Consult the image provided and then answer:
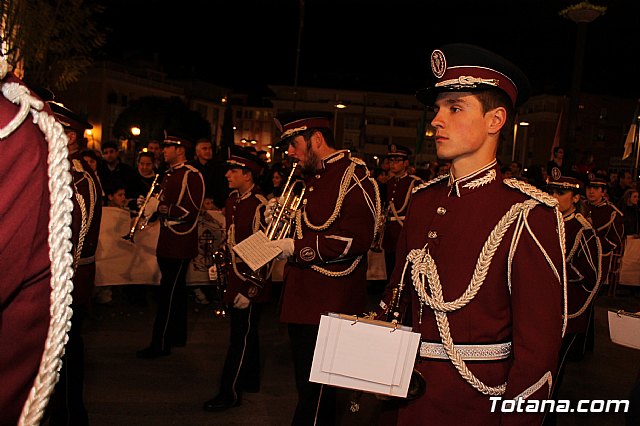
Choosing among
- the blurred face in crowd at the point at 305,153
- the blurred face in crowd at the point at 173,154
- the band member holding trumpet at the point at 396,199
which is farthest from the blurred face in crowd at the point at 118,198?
the blurred face in crowd at the point at 305,153

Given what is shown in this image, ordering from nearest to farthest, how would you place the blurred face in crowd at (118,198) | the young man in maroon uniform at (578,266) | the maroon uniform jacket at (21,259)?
the maroon uniform jacket at (21,259) < the young man in maroon uniform at (578,266) < the blurred face in crowd at (118,198)

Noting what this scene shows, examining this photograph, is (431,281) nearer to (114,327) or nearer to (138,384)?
(138,384)

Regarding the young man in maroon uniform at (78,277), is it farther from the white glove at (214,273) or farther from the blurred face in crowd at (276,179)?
the blurred face in crowd at (276,179)

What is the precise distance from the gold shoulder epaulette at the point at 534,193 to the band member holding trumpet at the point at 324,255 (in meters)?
1.74

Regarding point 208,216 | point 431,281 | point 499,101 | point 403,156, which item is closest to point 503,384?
point 431,281

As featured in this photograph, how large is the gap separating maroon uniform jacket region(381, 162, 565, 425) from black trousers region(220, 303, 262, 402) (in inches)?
128

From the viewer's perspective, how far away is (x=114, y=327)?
851 centimetres

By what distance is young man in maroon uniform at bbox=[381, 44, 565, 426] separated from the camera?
8.18ft

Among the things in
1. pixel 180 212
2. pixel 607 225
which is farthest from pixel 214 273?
pixel 607 225

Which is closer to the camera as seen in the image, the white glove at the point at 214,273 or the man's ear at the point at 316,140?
the man's ear at the point at 316,140

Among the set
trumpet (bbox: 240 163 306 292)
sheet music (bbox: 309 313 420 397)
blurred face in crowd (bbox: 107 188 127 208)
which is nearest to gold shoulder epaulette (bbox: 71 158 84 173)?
trumpet (bbox: 240 163 306 292)

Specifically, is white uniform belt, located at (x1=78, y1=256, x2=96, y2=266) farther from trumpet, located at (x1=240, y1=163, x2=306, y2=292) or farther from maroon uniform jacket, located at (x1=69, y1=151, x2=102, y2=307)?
trumpet, located at (x1=240, y1=163, x2=306, y2=292)

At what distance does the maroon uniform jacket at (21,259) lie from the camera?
114cm

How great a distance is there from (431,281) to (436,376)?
14.8 inches
